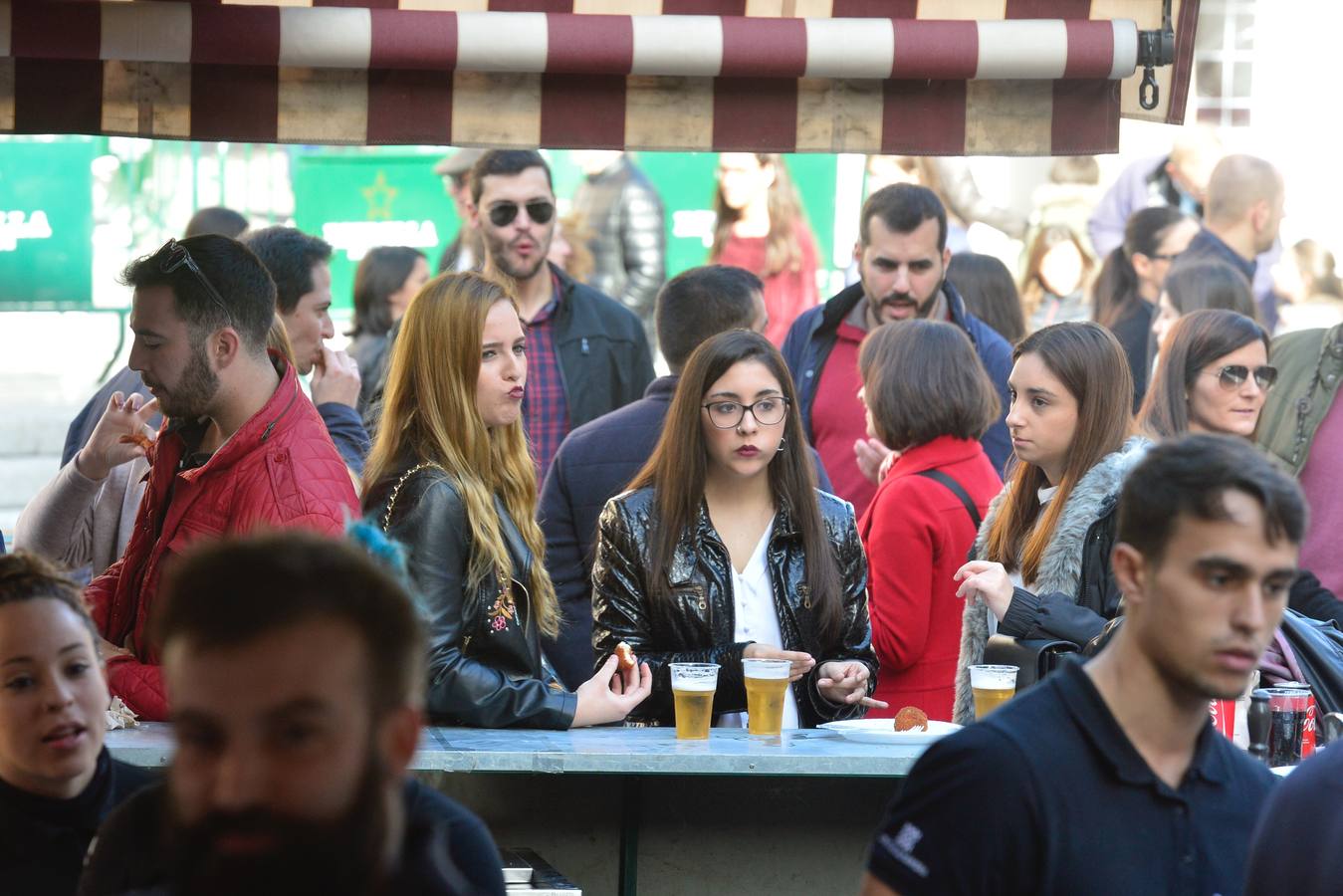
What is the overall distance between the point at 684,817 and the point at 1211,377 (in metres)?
2.26

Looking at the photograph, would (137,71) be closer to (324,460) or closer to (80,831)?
(324,460)

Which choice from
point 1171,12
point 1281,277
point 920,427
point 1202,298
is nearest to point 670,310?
point 920,427

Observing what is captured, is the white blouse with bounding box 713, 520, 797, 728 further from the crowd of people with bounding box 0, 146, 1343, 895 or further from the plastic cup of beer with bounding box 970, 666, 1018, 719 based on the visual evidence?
the plastic cup of beer with bounding box 970, 666, 1018, 719

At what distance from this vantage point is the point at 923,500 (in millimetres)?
5465

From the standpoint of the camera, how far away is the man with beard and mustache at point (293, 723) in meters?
1.55

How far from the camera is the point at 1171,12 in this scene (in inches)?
185

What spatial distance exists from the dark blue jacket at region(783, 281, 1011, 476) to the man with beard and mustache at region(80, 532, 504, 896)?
5245 millimetres

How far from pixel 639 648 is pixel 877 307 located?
8.04ft

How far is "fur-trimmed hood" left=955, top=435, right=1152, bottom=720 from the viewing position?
489 cm

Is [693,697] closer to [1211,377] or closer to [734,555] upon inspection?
[734,555]

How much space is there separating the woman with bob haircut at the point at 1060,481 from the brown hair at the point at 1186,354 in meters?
0.54

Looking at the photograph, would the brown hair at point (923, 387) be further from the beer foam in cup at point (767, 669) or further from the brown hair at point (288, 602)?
the brown hair at point (288, 602)

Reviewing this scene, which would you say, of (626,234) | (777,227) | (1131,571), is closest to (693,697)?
(1131,571)

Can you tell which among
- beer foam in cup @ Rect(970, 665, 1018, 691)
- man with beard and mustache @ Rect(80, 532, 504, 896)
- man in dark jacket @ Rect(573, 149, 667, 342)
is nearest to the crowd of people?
man with beard and mustache @ Rect(80, 532, 504, 896)
